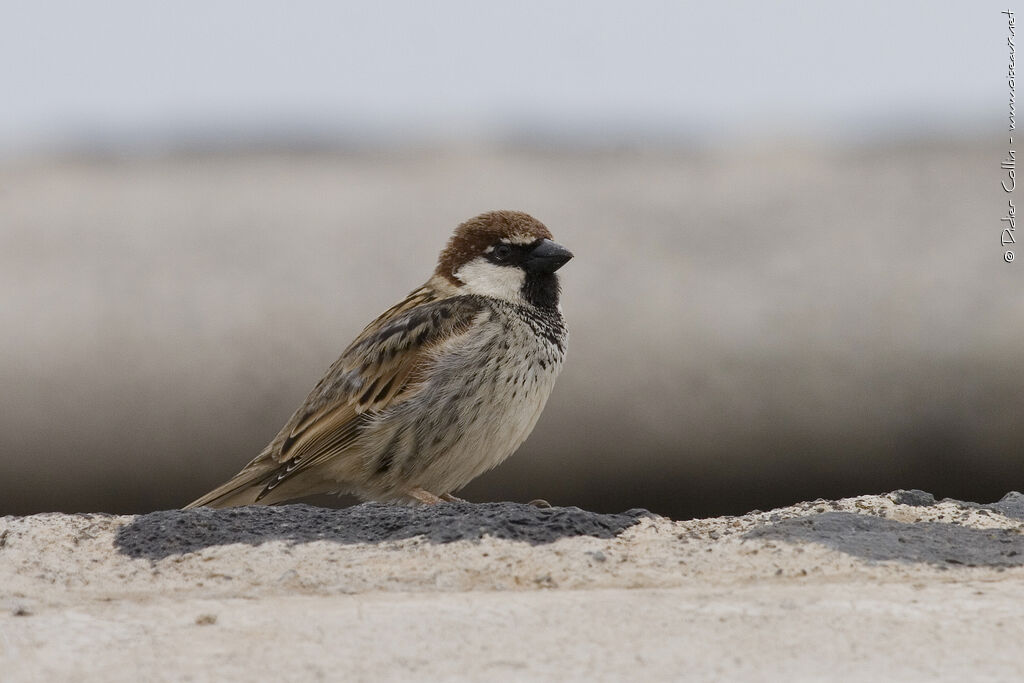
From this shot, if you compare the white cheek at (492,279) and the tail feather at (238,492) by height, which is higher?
the white cheek at (492,279)

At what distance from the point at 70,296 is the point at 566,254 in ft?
9.72

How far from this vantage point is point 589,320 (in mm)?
6031

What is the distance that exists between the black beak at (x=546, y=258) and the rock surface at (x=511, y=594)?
137 cm

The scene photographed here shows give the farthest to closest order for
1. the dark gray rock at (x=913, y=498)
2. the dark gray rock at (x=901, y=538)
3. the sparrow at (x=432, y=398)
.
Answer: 1. the sparrow at (x=432, y=398)
2. the dark gray rock at (x=913, y=498)
3. the dark gray rock at (x=901, y=538)

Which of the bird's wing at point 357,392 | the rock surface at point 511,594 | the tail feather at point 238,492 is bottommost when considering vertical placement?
the tail feather at point 238,492

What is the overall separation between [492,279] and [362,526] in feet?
5.17

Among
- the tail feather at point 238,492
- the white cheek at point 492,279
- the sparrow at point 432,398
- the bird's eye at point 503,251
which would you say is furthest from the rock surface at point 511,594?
the bird's eye at point 503,251

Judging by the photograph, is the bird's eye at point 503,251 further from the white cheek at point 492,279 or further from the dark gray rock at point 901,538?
the dark gray rock at point 901,538

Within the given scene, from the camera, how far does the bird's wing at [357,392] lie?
14.4 ft

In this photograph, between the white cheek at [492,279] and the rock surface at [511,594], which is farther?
the white cheek at [492,279]

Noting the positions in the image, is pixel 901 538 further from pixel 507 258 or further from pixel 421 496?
pixel 507 258

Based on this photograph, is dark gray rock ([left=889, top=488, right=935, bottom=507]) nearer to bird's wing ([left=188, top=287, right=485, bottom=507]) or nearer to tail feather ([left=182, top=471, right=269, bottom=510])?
Result: bird's wing ([left=188, top=287, right=485, bottom=507])

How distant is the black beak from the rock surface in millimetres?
1367

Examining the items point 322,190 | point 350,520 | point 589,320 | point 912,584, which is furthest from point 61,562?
point 322,190
